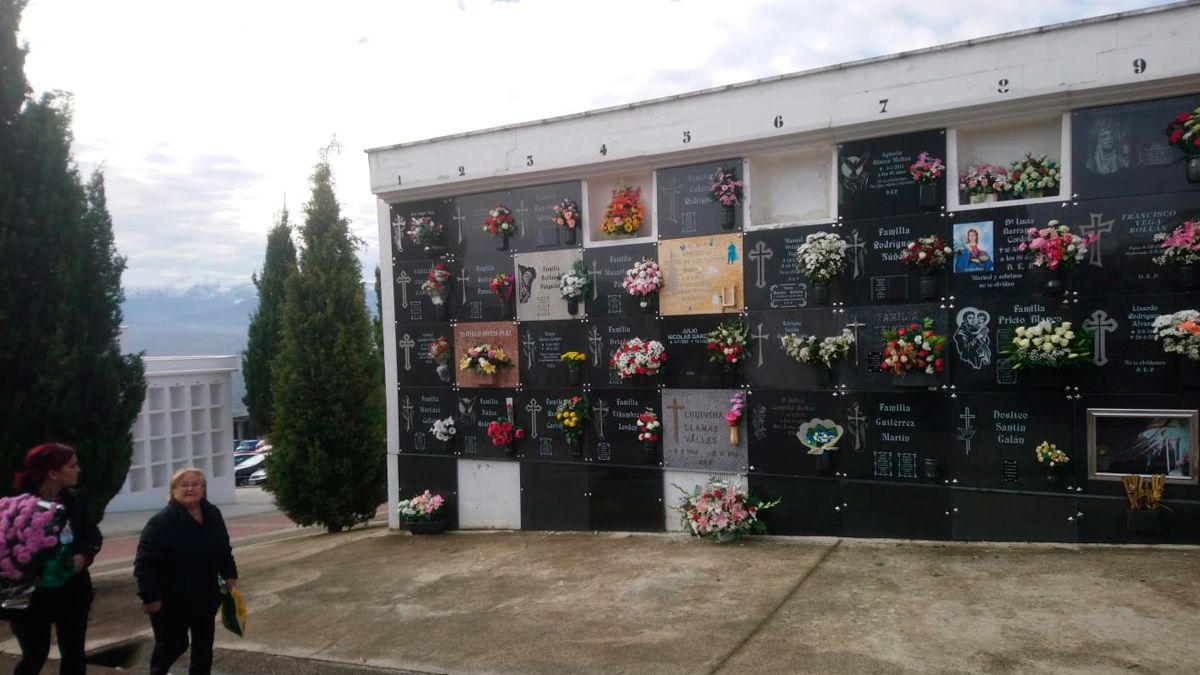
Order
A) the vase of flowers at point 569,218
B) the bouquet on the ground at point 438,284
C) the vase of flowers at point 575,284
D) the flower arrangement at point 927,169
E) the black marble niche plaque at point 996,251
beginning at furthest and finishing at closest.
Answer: the bouquet on the ground at point 438,284
the vase of flowers at point 569,218
the vase of flowers at point 575,284
the flower arrangement at point 927,169
the black marble niche plaque at point 996,251

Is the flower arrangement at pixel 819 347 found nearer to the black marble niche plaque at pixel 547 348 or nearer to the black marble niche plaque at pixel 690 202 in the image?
the black marble niche plaque at pixel 690 202

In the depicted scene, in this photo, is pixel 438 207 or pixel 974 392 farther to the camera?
pixel 438 207

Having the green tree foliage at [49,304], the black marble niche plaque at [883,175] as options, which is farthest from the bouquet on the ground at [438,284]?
the black marble niche plaque at [883,175]

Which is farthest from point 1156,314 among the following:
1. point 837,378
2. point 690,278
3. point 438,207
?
point 438,207

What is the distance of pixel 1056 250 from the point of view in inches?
248

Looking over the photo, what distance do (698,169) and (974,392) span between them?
328cm

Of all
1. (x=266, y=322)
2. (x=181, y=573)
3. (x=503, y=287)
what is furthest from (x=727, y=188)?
(x=266, y=322)

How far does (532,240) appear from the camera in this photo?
30.1 feet

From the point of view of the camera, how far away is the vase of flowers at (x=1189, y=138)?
233 inches

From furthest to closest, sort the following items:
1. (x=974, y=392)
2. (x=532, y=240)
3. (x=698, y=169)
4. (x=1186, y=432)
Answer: (x=532, y=240), (x=698, y=169), (x=974, y=392), (x=1186, y=432)

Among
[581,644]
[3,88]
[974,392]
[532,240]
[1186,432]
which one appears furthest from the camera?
[532,240]

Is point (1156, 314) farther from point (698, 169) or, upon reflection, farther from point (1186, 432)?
point (698, 169)

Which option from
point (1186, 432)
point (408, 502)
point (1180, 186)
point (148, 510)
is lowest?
point (148, 510)

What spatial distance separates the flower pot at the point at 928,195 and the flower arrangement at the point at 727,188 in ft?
5.43
